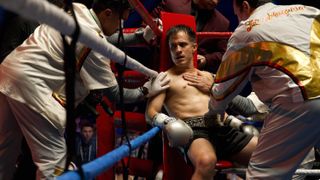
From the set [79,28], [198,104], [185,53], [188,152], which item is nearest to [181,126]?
[188,152]

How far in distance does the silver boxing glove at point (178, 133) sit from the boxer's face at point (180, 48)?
21.1 inches

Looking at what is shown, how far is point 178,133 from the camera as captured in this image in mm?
2070

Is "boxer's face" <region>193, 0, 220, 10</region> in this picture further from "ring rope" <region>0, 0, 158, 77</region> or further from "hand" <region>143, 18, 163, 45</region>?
"ring rope" <region>0, 0, 158, 77</region>

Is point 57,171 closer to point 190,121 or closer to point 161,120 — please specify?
point 161,120

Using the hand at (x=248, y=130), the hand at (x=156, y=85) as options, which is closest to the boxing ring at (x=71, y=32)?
the hand at (x=156, y=85)

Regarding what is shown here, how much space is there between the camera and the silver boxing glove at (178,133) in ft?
6.80

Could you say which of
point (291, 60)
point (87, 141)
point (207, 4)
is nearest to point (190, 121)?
point (291, 60)

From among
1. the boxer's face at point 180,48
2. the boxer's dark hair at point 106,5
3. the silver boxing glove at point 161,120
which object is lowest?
the silver boxing glove at point 161,120

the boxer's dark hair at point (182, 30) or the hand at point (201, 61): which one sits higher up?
the boxer's dark hair at point (182, 30)

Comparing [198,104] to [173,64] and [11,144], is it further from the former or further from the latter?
[11,144]

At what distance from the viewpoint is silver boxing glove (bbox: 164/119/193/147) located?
207cm

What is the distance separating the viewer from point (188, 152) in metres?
2.26

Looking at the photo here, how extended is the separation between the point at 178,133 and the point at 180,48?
0.65 m

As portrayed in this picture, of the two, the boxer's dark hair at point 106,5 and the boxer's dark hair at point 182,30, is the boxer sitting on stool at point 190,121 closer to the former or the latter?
the boxer's dark hair at point 182,30
